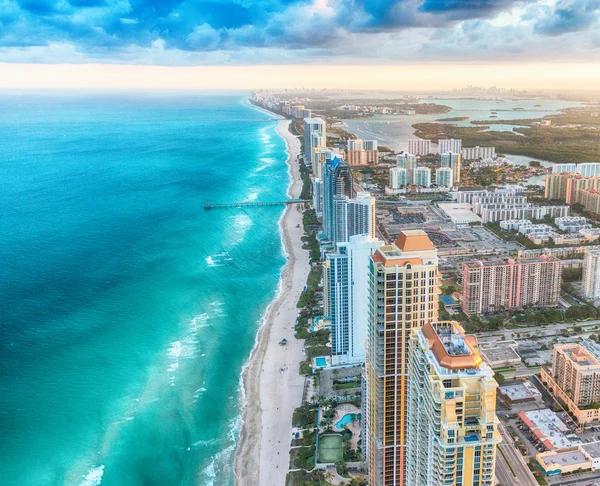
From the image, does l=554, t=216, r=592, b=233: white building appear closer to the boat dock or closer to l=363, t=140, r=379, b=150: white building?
the boat dock

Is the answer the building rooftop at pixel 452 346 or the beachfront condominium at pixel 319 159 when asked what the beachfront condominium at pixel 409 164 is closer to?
the beachfront condominium at pixel 319 159

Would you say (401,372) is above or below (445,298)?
above

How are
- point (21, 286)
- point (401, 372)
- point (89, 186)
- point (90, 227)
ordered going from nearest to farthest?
point (401, 372), point (21, 286), point (90, 227), point (89, 186)

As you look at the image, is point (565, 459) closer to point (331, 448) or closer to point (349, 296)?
point (331, 448)

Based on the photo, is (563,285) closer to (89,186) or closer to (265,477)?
(265,477)

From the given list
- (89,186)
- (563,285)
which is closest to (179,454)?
(563,285)

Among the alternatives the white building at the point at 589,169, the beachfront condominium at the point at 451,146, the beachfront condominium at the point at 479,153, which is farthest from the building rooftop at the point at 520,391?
the beachfront condominium at the point at 451,146

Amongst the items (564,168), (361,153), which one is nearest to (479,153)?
(564,168)

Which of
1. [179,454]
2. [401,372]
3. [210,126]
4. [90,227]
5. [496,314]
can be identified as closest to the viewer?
[401,372]
